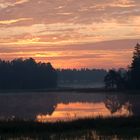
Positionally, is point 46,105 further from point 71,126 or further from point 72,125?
point 71,126

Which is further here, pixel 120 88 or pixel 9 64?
pixel 9 64

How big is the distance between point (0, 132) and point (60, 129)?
4.30 metres

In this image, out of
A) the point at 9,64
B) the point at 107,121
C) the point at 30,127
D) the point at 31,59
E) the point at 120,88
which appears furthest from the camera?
the point at 31,59

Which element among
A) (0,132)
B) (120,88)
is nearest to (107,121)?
(0,132)

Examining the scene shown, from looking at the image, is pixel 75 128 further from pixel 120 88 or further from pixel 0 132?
pixel 120 88

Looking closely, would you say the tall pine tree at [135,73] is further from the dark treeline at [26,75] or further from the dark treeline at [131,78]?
the dark treeline at [26,75]


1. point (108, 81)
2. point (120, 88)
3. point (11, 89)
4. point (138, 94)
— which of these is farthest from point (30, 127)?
point (11, 89)

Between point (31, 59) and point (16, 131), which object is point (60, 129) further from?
point (31, 59)

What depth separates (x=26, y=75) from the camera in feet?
576

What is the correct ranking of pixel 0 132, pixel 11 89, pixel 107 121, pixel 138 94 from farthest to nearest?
pixel 11 89 → pixel 138 94 → pixel 107 121 → pixel 0 132

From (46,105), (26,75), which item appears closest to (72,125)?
(46,105)

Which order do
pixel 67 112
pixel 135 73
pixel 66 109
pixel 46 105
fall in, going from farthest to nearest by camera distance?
pixel 135 73 < pixel 46 105 < pixel 66 109 < pixel 67 112

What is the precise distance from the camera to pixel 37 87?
17250 cm

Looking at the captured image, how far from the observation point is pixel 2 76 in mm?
176125
